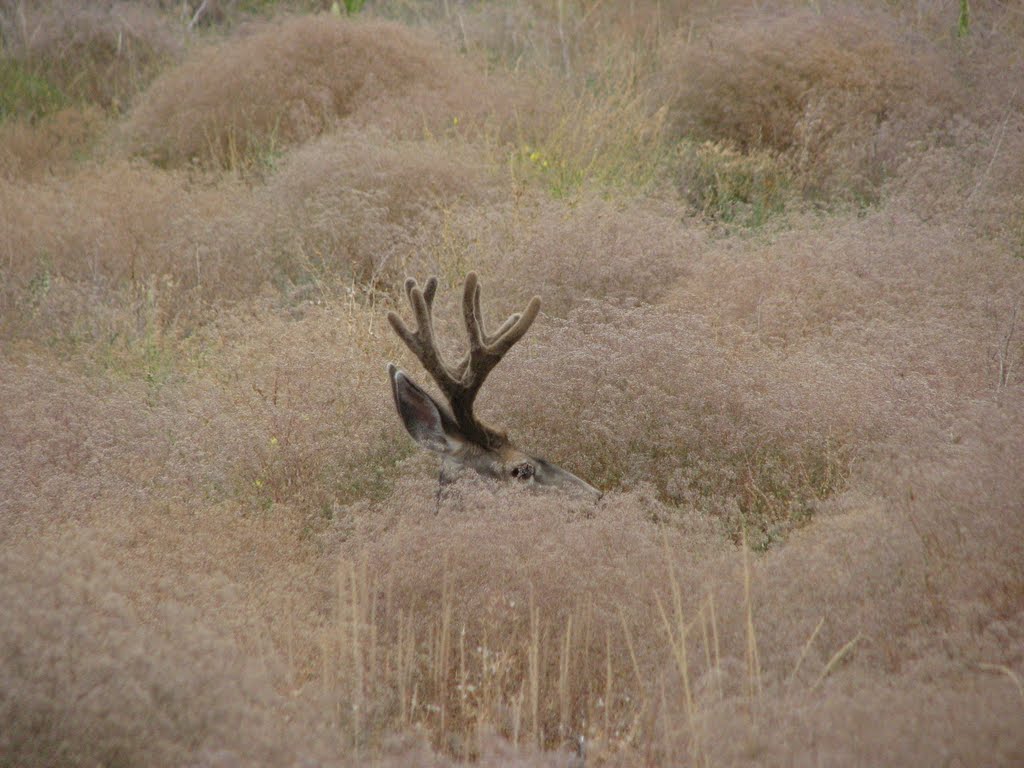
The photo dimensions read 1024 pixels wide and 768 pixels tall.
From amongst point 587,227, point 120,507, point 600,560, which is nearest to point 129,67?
point 587,227

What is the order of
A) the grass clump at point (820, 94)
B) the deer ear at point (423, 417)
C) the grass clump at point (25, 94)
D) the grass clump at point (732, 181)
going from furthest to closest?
the grass clump at point (25, 94) → the grass clump at point (820, 94) → the grass clump at point (732, 181) → the deer ear at point (423, 417)

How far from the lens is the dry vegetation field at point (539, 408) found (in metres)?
2.65

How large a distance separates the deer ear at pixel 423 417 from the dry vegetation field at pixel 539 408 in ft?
0.67

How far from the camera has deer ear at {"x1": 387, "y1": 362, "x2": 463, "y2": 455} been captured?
4.59 m

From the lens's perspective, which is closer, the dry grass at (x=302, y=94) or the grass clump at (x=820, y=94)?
the grass clump at (x=820, y=94)

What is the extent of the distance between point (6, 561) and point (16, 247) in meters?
5.77

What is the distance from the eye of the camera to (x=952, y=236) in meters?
6.70

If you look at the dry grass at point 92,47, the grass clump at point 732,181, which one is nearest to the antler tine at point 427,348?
the grass clump at point 732,181

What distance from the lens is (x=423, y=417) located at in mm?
4699

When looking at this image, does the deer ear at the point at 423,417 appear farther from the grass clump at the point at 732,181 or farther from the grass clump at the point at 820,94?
the grass clump at the point at 820,94

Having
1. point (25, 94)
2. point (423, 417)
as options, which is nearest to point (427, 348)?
point (423, 417)

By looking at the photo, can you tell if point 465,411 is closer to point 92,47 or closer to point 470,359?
point 470,359

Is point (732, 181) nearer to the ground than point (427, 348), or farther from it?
nearer to the ground

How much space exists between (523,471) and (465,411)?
1.30 feet
